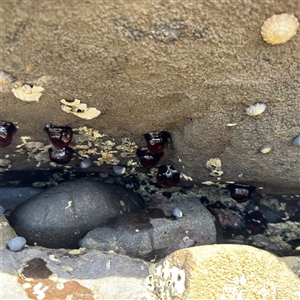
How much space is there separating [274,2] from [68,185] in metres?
1.80

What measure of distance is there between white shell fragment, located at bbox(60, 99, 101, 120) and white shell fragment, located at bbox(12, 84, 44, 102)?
0.42 feet

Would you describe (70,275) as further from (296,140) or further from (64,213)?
(296,140)

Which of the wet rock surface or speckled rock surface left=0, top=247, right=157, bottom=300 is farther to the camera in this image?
the wet rock surface

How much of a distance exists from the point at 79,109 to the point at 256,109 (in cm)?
92

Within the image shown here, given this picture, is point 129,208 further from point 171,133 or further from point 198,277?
point 198,277

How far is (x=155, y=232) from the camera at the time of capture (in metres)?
2.32

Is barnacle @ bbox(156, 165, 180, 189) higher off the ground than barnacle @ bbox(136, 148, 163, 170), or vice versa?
barnacle @ bbox(136, 148, 163, 170)

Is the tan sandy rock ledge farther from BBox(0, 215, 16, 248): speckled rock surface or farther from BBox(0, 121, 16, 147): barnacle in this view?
BBox(0, 121, 16, 147): barnacle

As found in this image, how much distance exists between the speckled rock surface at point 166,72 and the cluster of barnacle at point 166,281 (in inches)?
28.4

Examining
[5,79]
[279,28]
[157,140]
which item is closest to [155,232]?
[157,140]

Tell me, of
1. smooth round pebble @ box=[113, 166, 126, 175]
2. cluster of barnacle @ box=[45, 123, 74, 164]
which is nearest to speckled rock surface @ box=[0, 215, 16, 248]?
cluster of barnacle @ box=[45, 123, 74, 164]

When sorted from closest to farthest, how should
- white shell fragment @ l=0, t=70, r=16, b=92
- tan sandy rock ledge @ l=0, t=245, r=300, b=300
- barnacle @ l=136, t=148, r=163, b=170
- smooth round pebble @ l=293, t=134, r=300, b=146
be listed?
1. white shell fragment @ l=0, t=70, r=16, b=92
2. tan sandy rock ledge @ l=0, t=245, r=300, b=300
3. smooth round pebble @ l=293, t=134, r=300, b=146
4. barnacle @ l=136, t=148, r=163, b=170

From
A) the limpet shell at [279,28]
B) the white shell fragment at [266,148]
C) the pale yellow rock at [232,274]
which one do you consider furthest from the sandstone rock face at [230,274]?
the limpet shell at [279,28]

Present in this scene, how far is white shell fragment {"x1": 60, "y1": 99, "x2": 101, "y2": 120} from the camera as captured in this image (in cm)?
174
